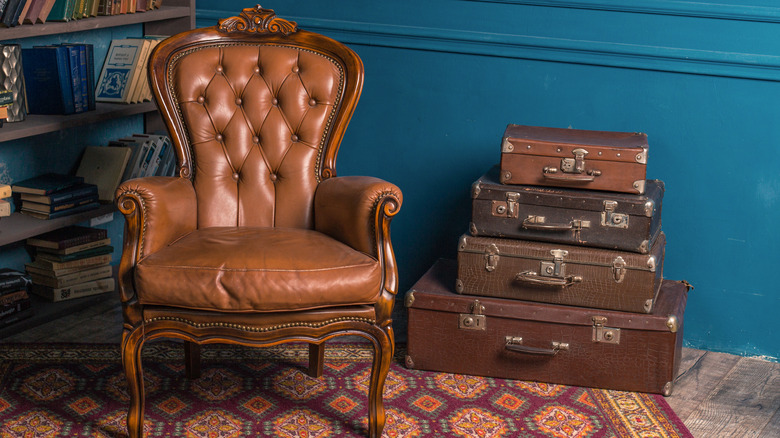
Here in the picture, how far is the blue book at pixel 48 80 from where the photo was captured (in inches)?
117

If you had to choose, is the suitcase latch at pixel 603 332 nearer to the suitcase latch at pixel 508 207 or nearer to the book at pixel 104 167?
the suitcase latch at pixel 508 207

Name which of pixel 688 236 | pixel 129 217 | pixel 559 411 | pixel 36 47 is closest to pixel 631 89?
pixel 688 236

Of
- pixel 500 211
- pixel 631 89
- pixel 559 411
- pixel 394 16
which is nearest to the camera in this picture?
pixel 559 411

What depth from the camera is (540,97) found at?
10.1 ft

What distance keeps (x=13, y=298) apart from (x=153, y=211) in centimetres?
105

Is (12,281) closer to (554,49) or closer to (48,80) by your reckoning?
(48,80)

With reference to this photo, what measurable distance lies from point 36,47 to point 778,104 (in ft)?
8.41

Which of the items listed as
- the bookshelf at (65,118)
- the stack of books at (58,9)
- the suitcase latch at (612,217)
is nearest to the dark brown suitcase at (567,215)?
the suitcase latch at (612,217)

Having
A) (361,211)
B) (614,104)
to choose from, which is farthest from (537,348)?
(614,104)

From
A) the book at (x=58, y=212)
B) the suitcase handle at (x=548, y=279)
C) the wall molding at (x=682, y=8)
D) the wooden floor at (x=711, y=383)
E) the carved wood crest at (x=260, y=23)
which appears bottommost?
the wooden floor at (x=711, y=383)

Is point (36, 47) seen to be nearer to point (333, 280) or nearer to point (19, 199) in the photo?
point (19, 199)

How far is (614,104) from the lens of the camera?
2990 millimetres

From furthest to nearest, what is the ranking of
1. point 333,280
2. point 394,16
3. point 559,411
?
point 394,16, point 559,411, point 333,280

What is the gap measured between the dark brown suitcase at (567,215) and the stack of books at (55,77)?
151cm
